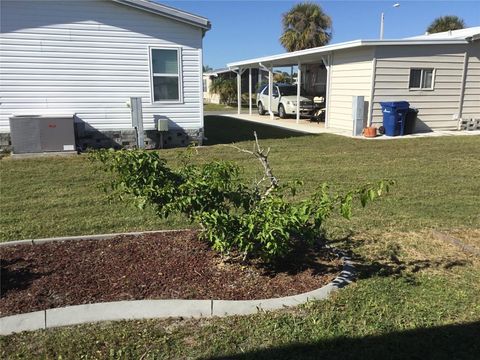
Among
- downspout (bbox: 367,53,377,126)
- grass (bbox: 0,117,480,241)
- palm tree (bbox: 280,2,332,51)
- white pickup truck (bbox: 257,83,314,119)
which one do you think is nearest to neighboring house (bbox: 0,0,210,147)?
grass (bbox: 0,117,480,241)

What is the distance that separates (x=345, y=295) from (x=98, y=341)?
1817 mm

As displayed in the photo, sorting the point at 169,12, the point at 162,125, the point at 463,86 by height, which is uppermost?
the point at 169,12

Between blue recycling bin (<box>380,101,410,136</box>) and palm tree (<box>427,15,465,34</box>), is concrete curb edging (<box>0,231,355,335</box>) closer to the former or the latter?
blue recycling bin (<box>380,101,410,136</box>)

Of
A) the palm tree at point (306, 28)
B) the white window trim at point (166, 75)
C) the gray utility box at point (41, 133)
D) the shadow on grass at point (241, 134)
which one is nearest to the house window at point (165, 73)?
the white window trim at point (166, 75)

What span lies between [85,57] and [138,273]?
25.7 feet

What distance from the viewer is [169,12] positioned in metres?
10.2

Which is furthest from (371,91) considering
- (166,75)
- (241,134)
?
(166,75)

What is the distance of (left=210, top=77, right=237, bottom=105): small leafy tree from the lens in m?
35.5

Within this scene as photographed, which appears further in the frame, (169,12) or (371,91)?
(371,91)

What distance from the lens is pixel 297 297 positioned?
3258 millimetres

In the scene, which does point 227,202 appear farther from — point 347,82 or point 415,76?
point 415,76

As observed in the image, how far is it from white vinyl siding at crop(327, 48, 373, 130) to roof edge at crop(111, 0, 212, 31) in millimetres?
5540

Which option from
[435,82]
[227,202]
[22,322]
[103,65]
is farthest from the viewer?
[435,82]

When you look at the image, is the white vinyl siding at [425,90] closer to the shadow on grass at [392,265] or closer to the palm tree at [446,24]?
the shadow on grass at [392,265]
